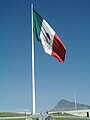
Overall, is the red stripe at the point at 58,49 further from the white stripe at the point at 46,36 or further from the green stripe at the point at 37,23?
the green stripe at the point at 37,23

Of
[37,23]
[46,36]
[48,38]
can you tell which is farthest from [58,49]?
[37,23]

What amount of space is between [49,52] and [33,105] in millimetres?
2617

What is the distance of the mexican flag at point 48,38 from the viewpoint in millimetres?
13602

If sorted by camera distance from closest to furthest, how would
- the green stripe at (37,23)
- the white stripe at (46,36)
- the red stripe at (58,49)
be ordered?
the white stripe at (46,36), the green stripe at (37,23), the red stripe at (58,49)

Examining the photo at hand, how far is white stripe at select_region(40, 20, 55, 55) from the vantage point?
13.5 m

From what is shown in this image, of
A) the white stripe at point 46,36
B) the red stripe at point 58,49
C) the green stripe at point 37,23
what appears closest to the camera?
the white stripe at point 46,36

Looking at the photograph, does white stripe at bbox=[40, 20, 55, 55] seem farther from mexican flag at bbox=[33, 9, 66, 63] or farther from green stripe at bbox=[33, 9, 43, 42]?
green stripe at bbox=[33, 9, 43, 42]

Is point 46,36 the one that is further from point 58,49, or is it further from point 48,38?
point 58,49

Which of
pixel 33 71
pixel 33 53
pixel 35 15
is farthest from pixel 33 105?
pixel 35 15

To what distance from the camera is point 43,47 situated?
43.8 ft

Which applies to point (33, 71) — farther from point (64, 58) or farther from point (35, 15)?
point (35, 15)

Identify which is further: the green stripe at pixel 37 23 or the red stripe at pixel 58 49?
the red stripe at pixel 58 49

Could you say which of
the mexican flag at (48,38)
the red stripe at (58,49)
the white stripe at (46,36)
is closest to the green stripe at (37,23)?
the mexican flag at (48,38)

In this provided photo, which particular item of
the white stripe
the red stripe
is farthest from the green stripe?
the red stripe
